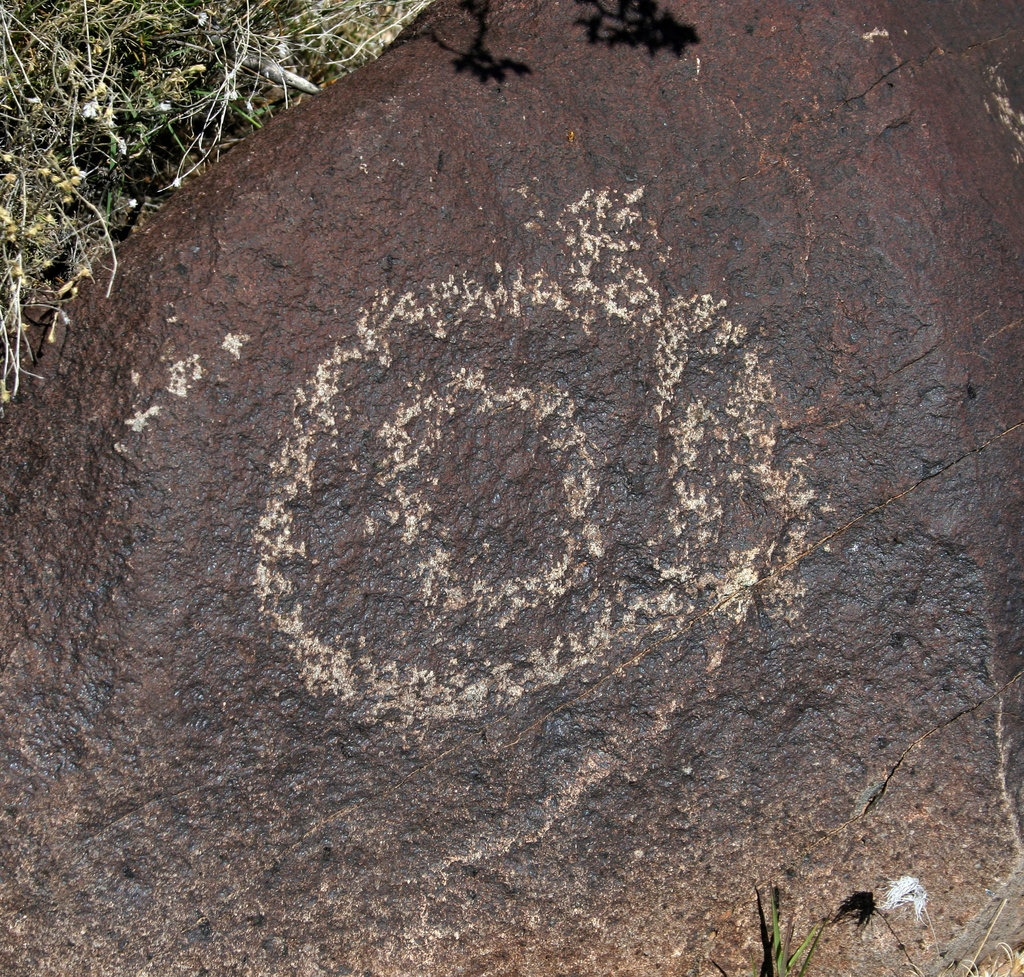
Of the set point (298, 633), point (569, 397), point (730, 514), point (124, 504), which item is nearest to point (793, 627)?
point (730, 514)

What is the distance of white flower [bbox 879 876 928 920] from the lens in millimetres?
1546

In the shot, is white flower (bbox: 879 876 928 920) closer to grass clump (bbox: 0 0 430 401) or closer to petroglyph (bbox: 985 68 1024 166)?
petroglyph (bbox: 985 68 1024 166)

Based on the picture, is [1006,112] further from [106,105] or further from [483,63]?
[106,105]

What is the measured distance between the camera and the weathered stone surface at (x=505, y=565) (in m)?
1.43

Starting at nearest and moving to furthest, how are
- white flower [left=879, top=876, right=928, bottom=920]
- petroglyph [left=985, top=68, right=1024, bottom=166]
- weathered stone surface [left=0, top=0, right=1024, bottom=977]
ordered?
1. weathered stone surface [left=0, top=0, right=1024, bottom=977]
2. white flower [left=879, top=876, right=928, bottom=920]
3. petroglyph [left=985, top=68, right=1024, bottom=166]

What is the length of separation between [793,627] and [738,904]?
0.51 m

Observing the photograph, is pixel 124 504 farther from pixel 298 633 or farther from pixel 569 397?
pixel 569 397

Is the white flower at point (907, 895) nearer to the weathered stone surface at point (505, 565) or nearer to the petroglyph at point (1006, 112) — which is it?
the weathered stone surface at point (505, 565)

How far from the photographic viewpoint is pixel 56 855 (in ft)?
4.62

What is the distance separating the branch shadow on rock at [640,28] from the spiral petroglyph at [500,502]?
518 mm

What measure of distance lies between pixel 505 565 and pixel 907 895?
0.95 meters

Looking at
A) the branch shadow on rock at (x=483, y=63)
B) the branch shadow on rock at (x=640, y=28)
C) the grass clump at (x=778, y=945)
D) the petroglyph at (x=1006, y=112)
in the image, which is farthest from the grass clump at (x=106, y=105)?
the grass clump at (x=778, y=945)

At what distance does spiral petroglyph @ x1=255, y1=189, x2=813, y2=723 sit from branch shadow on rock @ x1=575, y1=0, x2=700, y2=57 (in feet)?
1.70

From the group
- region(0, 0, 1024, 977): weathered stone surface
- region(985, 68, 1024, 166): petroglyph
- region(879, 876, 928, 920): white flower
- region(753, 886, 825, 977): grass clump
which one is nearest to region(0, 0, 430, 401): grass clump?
region(0, 0, 1024, 977): weathered stone surface
